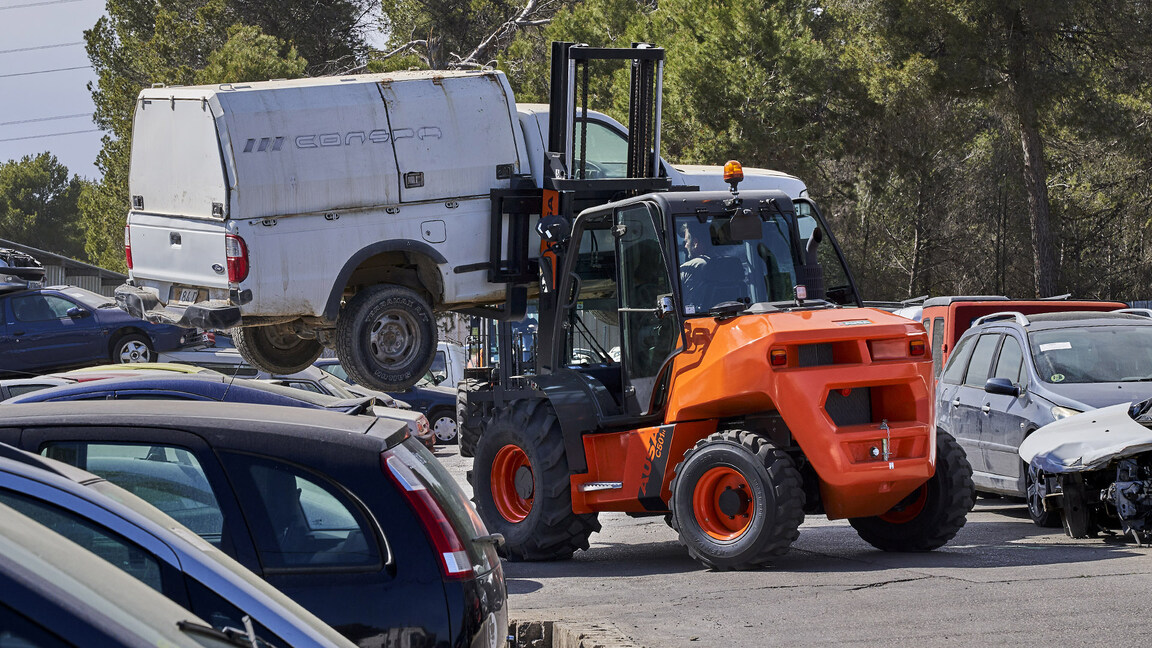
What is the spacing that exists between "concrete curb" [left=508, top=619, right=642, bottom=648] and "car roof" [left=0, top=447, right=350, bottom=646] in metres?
3.66

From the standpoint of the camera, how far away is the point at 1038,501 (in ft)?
35.7

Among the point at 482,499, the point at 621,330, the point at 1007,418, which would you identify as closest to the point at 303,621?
the point at 621,330

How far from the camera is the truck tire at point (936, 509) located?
32.0ft

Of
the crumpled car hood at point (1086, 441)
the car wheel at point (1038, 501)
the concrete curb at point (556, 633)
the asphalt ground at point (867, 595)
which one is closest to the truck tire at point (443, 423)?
the asphalt ground at point (867, 595)

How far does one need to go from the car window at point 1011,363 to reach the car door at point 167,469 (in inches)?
357

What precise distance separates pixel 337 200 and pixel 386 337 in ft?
4.36

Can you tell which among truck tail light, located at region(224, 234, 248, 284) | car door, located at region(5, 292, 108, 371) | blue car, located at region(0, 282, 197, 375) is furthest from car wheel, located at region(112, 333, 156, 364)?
truck tail light, located at region(224, 234, 248, 284)

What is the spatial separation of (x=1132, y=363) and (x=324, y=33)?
3656 centimetres

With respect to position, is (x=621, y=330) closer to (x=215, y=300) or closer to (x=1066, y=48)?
(x=215, y=300)

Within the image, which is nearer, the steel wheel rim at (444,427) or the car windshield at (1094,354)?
the car windshield at (1094,354)

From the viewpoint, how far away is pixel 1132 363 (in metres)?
12.0

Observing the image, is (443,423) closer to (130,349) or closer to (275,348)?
(130,349)

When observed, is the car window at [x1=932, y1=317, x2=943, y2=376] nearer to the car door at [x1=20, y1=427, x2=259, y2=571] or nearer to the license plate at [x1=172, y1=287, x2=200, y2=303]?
the license plate at [x1=172, y1=287, x2=200, y2=303]

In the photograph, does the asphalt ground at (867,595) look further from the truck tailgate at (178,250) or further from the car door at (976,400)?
the truck tailgate at (178,250)
